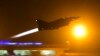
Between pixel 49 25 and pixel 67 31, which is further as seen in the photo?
pixel 67 31

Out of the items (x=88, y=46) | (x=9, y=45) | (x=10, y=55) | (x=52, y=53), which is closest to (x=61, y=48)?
(x=52, y=53)

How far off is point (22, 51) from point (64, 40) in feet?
8.83

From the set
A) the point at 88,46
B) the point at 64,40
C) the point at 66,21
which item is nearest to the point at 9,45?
the point at 66,21

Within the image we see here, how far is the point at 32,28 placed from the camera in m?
11.1

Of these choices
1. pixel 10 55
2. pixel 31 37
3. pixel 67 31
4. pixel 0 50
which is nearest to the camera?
pixel 10 55

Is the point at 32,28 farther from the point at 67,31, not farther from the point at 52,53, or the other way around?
the point at 52,53

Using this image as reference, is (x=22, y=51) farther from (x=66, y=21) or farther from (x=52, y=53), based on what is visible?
(x=66, y=21)

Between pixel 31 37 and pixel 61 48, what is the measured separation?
7.46 feet

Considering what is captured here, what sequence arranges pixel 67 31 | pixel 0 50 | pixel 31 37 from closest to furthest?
pixel 0 50 < pixel 31 37 < pixel 67 31

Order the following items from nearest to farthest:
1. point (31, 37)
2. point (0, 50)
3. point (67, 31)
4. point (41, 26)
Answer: point (41, 26)
point (0, 50)
point (31, 37)
point (67, 31)

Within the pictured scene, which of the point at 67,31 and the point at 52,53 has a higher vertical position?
the point at 67,31

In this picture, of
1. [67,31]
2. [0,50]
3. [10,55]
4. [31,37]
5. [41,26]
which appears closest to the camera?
[10,55]

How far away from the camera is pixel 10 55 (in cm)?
625

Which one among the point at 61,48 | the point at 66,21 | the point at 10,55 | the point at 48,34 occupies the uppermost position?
the point at 48,34
